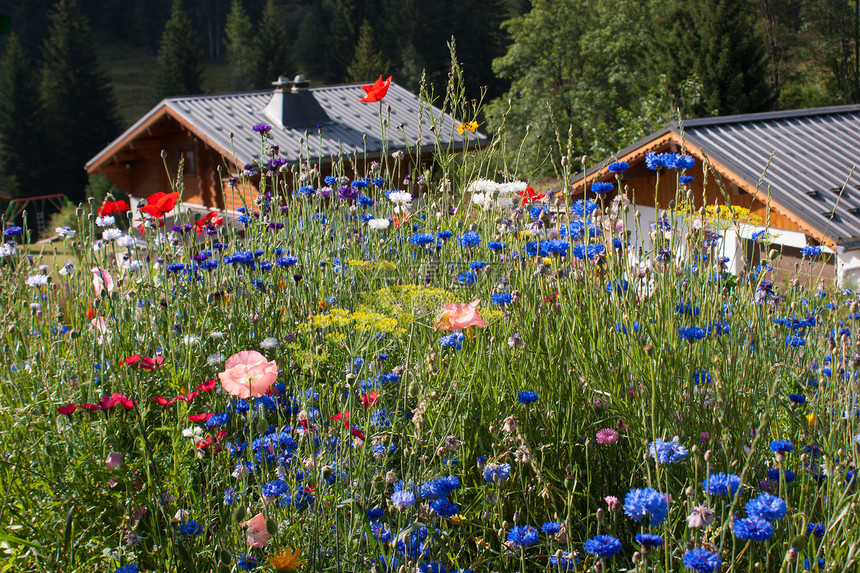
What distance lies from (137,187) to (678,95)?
2171cm

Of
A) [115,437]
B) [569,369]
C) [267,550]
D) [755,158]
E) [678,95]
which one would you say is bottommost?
[267,550]

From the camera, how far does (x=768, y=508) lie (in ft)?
3.95

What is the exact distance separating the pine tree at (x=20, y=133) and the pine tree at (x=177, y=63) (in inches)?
400

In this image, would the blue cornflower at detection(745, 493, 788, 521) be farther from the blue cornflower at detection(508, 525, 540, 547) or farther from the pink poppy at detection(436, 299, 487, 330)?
the pink poppy at detection(436, 299, 487, 330)

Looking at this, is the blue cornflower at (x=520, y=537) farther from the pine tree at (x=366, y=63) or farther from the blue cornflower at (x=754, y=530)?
the pine tree at (x=366, y=63)

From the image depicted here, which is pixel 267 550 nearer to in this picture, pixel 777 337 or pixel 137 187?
pixel 777 337

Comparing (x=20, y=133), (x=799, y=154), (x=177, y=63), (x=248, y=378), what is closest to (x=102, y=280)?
(x=248, y=378)

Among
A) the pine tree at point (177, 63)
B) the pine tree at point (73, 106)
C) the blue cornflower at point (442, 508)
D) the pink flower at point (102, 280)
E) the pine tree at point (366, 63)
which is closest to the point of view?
the blue cornflower at point (442, 508)

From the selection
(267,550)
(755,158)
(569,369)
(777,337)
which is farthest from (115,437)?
(755,158)

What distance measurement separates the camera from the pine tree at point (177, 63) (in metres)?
49.2

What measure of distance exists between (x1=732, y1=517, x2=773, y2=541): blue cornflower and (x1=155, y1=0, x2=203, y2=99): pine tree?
53.1 meters

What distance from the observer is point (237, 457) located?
71.9 inches

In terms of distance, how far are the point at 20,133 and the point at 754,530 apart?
47273 mm

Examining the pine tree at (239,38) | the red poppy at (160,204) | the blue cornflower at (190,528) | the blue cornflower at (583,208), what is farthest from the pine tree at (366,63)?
the blue cornflower at (190,528)
